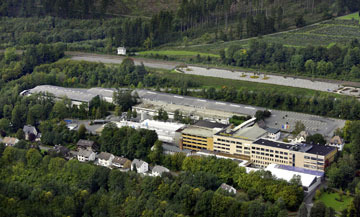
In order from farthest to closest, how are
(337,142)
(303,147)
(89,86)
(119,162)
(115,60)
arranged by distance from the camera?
(115,60) < (89,86) < (337,142) < (119,162) < (303,147)

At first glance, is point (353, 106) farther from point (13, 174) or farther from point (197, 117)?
point (13, 174)

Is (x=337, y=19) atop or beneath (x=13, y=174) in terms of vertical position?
atop

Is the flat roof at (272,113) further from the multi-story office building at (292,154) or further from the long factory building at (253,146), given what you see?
the multi-story office building at (292,154)

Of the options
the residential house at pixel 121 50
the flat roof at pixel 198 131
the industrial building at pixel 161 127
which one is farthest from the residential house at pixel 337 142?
the residential house at pixel 121 50

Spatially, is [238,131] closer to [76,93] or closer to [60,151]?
[60,151]

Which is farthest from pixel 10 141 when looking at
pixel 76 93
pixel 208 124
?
pixel 208 124

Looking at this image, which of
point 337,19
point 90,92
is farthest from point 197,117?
point 337,19
